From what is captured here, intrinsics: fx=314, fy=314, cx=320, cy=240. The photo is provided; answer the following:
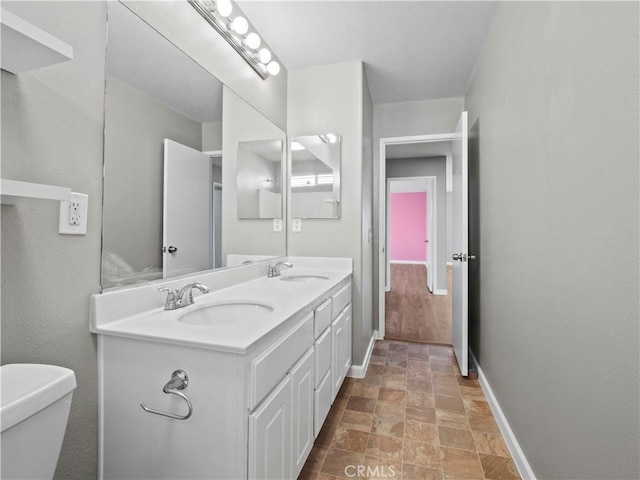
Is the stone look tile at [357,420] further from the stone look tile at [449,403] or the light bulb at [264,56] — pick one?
the light bulb at [264,56]

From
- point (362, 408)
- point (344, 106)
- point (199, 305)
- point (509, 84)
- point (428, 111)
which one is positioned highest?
point (428, 111)

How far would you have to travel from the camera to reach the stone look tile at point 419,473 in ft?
4.75

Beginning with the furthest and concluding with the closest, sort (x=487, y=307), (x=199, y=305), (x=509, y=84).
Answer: (x=487, y=307) < (x=509, y=84) < (x=199, y=305)

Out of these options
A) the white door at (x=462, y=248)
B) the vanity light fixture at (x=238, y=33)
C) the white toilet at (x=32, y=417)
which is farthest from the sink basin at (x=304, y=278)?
the white toilet at (x=32, y=417)

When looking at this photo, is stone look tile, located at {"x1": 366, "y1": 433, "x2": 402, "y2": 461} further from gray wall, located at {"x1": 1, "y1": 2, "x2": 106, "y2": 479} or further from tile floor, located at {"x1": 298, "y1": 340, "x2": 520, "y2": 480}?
gray wall, located at {"x1": 1, "y1": 2, "x2": 106, "y2": 479}

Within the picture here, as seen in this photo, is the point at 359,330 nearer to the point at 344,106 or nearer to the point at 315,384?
the point at 315,384

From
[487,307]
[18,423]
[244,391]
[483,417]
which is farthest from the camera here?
[487,307]

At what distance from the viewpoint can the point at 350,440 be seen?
1.70 metres

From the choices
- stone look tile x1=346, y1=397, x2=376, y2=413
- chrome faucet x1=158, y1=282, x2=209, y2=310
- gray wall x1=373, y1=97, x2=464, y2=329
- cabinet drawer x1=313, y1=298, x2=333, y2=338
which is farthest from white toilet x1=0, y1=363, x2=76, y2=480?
gray wall x1=373, y1=97, x2=464, y2=329

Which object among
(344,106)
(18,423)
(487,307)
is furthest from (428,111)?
(18,423)

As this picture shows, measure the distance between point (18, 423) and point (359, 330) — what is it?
2.07 meters

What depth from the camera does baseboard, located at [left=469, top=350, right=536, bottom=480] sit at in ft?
4.58

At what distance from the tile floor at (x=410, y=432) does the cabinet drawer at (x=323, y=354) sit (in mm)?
401

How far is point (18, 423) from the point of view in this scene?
23.5 inches
